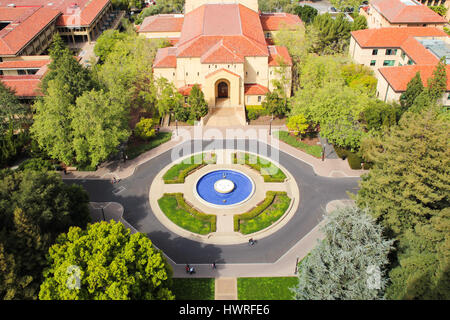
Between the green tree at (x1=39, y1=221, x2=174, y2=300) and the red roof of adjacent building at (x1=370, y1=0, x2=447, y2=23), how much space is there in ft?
263

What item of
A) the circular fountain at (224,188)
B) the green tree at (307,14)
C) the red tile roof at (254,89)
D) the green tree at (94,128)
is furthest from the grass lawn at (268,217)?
the green tree at (307,14)

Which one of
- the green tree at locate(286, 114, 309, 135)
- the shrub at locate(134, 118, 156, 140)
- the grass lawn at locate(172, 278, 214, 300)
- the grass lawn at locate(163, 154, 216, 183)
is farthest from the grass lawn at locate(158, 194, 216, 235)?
the green tree at locate(286, 114, 309, 135)

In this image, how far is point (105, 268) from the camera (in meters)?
34.0

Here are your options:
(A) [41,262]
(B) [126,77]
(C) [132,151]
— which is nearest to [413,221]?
(A) [41,262]

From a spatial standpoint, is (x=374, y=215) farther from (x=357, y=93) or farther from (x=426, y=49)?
(x=426, y=49)

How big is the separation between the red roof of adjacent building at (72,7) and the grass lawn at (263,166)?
61.8 meters

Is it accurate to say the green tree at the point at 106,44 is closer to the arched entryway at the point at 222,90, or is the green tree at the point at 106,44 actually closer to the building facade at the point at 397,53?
the arched entryway at the point at 222,90

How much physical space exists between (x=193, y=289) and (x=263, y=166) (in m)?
24.5

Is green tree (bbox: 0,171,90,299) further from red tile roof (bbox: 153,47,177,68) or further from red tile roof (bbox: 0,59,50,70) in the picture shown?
red tile roof (bbox: 0,59,50,70)

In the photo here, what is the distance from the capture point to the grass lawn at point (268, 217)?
51500 mm

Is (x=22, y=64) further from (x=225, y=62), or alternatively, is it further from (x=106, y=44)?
(x=225, y=62)

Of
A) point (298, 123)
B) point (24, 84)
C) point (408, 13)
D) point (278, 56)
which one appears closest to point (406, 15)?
point (408, 13)

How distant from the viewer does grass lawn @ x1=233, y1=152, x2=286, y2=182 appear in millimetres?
59625

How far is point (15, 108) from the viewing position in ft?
216
